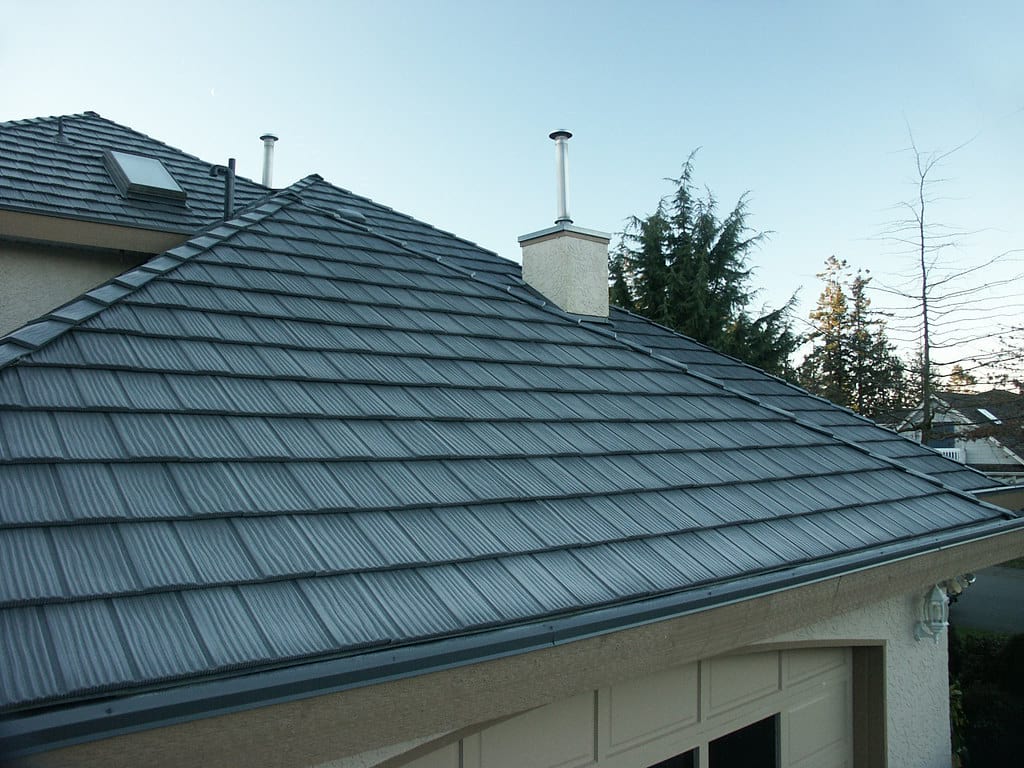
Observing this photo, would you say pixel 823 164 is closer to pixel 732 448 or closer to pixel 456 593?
pixel 732 448

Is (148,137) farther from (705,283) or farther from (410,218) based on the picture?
(705,283)

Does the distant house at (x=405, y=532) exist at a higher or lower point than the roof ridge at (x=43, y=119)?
lower

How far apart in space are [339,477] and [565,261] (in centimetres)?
417

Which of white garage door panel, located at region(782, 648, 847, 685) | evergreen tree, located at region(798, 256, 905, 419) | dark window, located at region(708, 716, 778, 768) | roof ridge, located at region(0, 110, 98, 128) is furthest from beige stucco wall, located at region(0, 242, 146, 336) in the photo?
evergreen tree, located at region(798, 256, 905, 419)

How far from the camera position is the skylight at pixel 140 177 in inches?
264

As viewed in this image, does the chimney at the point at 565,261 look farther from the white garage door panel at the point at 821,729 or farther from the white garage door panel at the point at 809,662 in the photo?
the white garage door panel at the point at 821,729

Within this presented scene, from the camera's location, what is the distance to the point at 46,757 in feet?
5.51

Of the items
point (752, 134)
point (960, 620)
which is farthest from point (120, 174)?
point (960, 620)

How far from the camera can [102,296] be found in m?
3.80

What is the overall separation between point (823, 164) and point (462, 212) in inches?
360

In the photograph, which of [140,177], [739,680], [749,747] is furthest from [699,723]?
[140,177]

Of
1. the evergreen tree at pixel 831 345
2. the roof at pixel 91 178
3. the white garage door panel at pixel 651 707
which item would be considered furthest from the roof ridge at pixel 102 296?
the evergreen tree at pixel 831 345

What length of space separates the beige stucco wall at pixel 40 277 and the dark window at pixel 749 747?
5403mm

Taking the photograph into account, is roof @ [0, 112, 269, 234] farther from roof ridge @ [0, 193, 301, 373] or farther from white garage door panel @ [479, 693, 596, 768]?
white garage door panel @ [479, 693, 596, 768]
